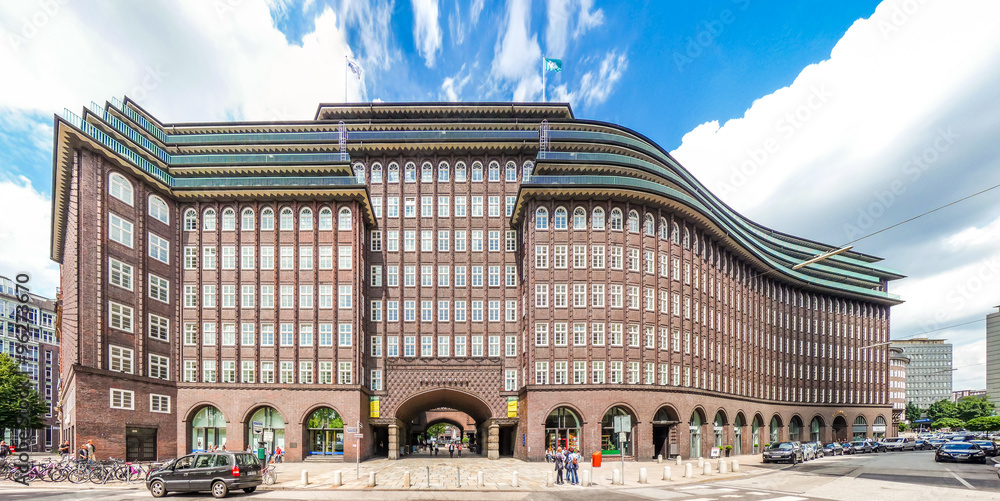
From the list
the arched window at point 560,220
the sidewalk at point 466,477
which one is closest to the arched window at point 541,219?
the arched window at point 560,220

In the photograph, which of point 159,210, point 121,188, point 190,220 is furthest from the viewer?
point 190,220

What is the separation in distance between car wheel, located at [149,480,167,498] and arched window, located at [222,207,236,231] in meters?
31.4

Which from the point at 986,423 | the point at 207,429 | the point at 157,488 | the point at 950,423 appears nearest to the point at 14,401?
the point at 207,429

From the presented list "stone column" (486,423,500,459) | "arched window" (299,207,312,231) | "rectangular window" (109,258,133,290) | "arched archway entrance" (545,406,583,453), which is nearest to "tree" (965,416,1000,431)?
"arched archway entrance" (545,406,583,453)

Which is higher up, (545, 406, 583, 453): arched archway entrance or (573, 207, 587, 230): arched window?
(573, 207, 587, 230): arched window

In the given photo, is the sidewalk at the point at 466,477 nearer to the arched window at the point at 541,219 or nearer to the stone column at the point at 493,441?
the stone column at the point at 493,441

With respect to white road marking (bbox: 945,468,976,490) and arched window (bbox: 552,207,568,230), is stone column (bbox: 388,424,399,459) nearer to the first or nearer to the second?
arched window (bbox: 552,207,568,230)

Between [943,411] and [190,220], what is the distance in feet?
541

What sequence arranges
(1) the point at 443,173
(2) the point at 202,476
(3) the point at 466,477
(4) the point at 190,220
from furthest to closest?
(1) the point at 443,173
(4) the point at 190,220
(3) the point at 466,477
(2) the point at 202,476

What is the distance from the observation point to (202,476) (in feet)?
84.1

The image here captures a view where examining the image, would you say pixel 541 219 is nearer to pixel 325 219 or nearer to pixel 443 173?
pixel 443 173

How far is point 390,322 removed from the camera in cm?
5719

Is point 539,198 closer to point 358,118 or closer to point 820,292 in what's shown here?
point 358,118

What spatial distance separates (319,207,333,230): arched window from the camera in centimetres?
5284
